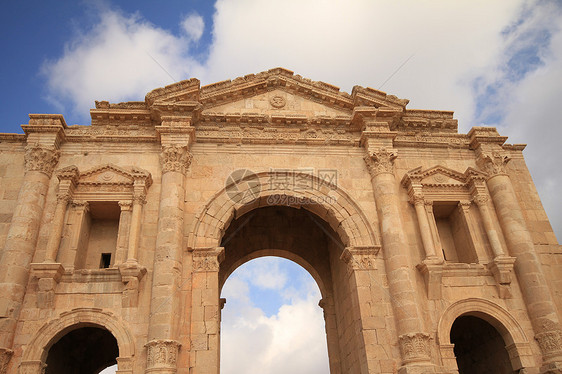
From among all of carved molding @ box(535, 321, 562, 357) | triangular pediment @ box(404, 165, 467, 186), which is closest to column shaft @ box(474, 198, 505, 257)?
triangular pediment @ box(404, 165, 467, 186)

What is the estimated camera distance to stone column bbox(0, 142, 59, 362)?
1169 centimetres

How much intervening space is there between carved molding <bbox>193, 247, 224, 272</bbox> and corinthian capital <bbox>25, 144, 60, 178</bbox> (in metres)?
5.38

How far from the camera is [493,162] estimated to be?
1568 cm

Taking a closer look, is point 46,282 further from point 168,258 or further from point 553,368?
point 553,368

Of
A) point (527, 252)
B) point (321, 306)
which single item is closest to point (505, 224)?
point (527, 252)

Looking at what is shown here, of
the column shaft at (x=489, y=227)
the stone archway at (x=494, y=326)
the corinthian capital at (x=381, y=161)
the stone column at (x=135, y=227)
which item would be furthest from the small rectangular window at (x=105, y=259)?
the column shaft at (x=489, y=227)

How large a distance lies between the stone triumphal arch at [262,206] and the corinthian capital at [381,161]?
2.6 inches

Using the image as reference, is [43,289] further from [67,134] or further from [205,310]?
[67,134]

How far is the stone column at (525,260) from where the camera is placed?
12.6 meters

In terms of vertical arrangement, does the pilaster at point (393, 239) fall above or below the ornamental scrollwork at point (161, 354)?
above

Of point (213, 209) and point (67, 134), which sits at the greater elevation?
point (67, 134)

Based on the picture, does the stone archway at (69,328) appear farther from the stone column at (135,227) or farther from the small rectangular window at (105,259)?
the small rectangular window at (105,259)

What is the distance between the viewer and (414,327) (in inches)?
485

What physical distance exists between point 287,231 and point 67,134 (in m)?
9.46
